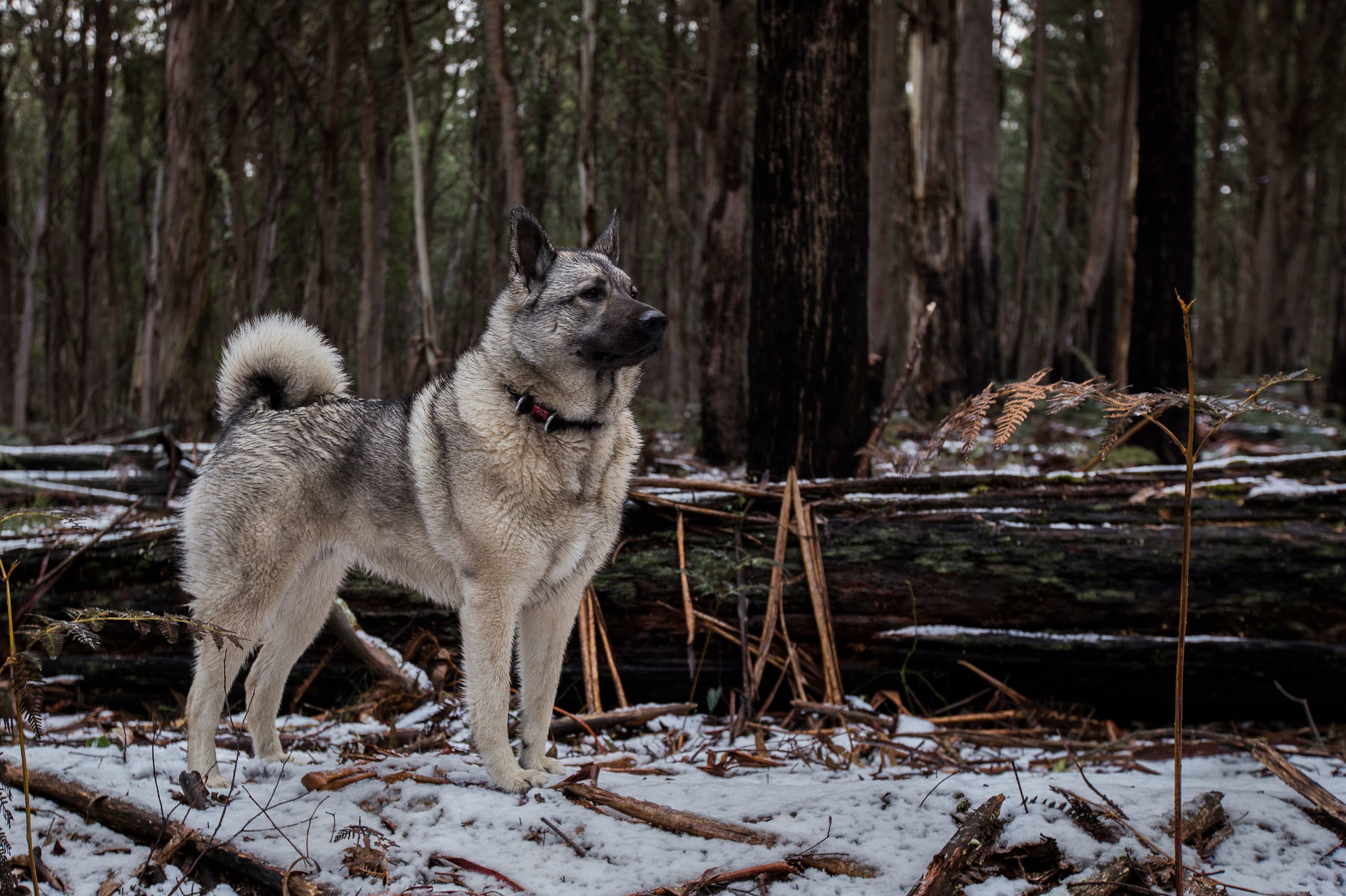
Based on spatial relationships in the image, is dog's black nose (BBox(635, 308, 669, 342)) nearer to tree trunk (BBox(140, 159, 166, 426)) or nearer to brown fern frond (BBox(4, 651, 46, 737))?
brown fern frond (BBox(4, 651, 46, 737))

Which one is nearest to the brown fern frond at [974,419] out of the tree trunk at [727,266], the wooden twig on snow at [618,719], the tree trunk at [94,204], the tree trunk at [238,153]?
the wooden twig on snow at [618,719]

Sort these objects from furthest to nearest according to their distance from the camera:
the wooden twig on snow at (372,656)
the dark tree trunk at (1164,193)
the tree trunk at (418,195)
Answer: the tree trunk at (418,195) < the dark tree trunk at (1164,193) < the wooden twig on snow at (372,656)

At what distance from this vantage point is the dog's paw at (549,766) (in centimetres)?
388

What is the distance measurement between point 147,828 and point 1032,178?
22.4 m

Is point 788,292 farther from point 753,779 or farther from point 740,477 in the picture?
point 753,779

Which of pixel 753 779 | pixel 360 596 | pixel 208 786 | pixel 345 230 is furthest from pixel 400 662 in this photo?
pixel 345 230

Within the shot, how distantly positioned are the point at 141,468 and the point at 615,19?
16938 mm

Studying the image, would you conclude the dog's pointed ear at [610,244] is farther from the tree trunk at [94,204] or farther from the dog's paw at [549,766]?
the tree trunk at [94,204]

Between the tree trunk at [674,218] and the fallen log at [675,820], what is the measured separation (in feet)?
42.1

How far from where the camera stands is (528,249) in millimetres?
3887

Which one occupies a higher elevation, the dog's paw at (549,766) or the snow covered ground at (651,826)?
the snow covered ground at (651,826)

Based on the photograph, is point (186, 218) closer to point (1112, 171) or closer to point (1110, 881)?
point (1110, 881)

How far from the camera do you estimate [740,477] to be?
7.36 metres

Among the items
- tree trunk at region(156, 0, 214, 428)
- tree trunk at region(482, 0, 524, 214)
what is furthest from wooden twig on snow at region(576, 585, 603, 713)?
tree trunk at region(482, 0, 524, 214)
